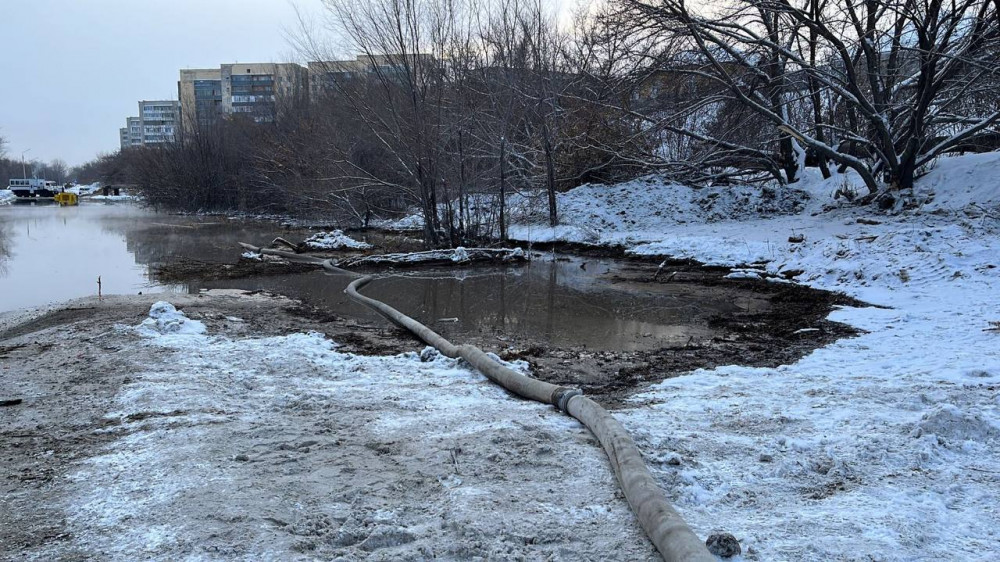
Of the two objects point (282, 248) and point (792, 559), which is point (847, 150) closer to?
point (282, 248)

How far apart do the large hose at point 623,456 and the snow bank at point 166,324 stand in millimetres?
2931

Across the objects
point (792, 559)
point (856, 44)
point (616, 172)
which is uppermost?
point (856, 44)

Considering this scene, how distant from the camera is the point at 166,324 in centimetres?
734

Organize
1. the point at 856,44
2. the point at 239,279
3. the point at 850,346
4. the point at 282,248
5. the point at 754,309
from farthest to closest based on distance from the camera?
the point at 282,248
the point at 856,44
the point at 239,279
the point at 754,309
the point at 850,346

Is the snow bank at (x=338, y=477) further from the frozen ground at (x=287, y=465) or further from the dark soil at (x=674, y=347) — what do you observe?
the dark soil at (x=674, y=347)

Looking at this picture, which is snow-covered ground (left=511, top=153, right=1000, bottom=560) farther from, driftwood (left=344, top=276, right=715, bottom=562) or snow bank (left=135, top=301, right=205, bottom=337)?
snow bank (left=135, top=301, right=205, bottom=337)

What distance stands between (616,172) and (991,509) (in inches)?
836

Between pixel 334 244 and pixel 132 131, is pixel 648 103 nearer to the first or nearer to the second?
pixel 334 244

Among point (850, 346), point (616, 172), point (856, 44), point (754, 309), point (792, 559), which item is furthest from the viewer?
point (616, 172)

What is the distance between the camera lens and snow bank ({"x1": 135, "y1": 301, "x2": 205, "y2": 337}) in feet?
23.5

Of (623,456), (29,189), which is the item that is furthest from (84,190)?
(623,456)

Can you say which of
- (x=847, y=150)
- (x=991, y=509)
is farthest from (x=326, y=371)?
(x=847, y=150)

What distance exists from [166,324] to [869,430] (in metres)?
6.94

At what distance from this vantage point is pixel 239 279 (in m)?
13.3
